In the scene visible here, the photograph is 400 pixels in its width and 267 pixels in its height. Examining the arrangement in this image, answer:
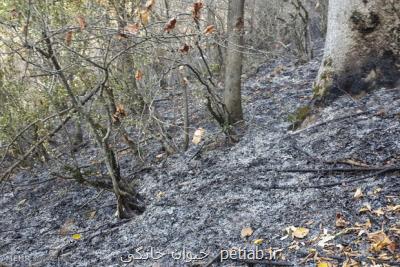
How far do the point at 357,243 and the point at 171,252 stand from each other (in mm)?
1394

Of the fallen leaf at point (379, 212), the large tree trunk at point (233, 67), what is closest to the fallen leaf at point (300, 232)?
the fallen leaf at point (379, 212)

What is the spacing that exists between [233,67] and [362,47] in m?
1.77

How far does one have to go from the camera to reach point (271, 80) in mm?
8359

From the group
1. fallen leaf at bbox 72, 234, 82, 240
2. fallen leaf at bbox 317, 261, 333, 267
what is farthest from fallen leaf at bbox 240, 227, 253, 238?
fallen leaf at bbox 72, 234, 82, 240

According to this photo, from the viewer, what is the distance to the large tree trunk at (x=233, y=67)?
18.4ft

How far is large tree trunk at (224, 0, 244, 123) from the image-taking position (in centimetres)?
560

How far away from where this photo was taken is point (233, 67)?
5871 millimetres

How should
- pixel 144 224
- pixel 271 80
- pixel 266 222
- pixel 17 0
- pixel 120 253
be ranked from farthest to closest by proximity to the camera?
1. pixel 271 80
2. pixel 17 0
3. pixel 144 224
4. pixel 120 253
5. pixel 266 222

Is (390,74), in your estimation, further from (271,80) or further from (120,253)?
(271,80)

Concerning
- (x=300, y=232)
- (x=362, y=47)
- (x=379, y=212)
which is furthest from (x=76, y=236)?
(x=362, y=47)

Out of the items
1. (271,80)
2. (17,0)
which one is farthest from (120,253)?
(271,80)

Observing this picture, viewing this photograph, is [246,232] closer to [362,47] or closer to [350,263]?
[350,263]

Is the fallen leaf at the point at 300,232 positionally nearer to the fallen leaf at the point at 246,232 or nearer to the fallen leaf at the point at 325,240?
the fallen leaf at the point at 325,240

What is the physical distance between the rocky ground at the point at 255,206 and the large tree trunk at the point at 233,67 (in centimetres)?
28
